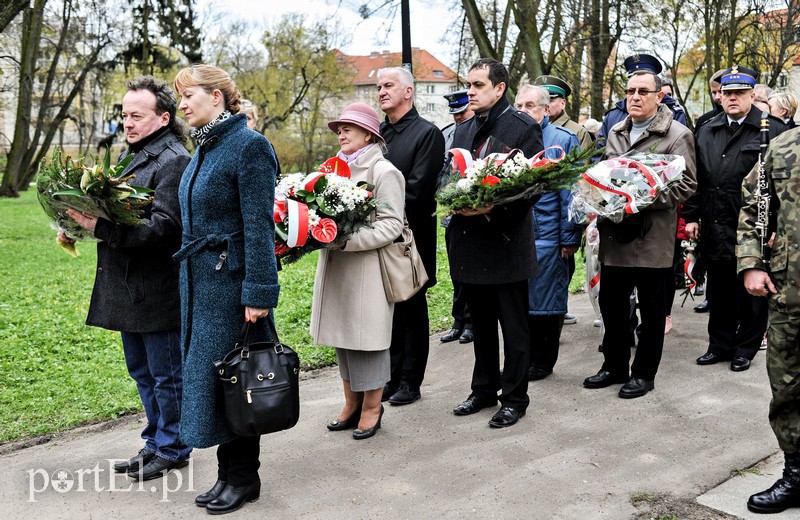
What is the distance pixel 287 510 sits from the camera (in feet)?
13.3

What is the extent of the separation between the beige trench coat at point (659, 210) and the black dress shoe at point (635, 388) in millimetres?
841

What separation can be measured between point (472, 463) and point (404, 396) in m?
1.25

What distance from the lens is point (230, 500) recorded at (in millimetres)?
4035

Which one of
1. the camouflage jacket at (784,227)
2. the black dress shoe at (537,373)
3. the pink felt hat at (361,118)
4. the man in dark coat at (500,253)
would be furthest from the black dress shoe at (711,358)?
the pink felt hat at (361,118)

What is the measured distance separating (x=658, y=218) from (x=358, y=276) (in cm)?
223

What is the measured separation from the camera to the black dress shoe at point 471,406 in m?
5.45

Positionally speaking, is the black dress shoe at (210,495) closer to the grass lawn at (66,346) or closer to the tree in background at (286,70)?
the grass lawn at (66,346)

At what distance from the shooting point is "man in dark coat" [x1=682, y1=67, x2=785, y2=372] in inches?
247

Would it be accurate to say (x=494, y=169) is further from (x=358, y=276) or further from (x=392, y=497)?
(x=392, y=497)

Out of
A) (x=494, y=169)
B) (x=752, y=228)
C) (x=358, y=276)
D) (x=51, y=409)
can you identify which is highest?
(x=494, y=169)

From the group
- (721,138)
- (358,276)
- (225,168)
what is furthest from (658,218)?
(225,168)

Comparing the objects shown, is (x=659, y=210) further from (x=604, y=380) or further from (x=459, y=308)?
(x=459, y=308)

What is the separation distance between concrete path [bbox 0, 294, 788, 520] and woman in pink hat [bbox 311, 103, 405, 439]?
397mm

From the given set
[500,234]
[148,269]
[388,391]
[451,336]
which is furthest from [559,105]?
[148,269]
